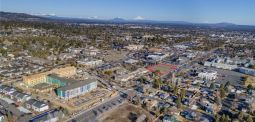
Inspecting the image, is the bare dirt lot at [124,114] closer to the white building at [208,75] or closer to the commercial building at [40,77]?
the commercial building at [40,77]

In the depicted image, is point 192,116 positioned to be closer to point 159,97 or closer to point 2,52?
point 159,97

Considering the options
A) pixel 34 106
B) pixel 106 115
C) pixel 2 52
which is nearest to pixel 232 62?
pixel 106 115

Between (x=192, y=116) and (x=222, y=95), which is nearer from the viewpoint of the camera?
(x=192, y=116)

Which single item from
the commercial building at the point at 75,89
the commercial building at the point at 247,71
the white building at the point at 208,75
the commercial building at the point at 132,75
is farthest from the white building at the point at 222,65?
the commercial building at the point at 75,89

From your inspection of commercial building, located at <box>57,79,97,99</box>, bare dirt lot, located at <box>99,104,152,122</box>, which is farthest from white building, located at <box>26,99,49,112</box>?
bare dirt lot, located at <box>99,104,152,122</box>

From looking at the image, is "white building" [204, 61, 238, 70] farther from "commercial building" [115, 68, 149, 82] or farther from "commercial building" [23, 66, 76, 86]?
"commercial building" [23, 66, 76, 86]

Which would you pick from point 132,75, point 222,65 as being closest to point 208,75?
point 222,65

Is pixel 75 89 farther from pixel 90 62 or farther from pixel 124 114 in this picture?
pixel 90 62
